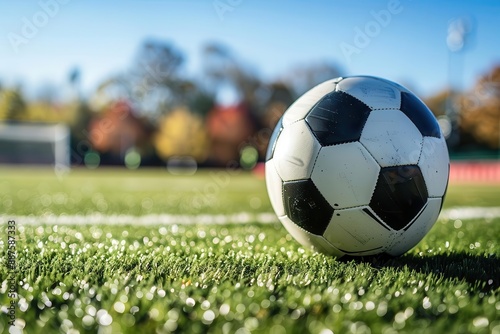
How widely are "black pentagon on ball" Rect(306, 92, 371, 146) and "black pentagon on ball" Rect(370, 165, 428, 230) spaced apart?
0.38 metres

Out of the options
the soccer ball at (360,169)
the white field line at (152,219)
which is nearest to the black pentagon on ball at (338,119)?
the soccer ball at (360,169)

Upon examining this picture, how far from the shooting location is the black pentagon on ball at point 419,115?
3.65 m

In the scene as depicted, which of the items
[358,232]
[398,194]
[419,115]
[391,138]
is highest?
[419,115]

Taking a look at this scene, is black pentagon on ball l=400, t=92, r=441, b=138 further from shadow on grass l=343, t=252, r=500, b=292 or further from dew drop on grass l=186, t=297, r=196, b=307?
dew drop on grass l=186, t=297, r=196, b=307

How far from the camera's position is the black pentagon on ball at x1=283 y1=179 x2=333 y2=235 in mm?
3557

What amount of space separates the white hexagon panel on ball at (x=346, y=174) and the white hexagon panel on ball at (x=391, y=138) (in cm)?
8

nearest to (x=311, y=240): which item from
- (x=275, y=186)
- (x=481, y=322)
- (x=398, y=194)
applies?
(x=275, y=186)

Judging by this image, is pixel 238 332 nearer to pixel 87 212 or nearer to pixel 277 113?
pixel 87 212

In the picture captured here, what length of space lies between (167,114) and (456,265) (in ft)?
181

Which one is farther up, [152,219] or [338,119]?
[338,119]

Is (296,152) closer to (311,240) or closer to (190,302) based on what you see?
(311,240)

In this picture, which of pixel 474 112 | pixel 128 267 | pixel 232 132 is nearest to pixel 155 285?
pixel 128 267

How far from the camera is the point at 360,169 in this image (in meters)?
3.44

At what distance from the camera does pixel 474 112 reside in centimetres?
4666
